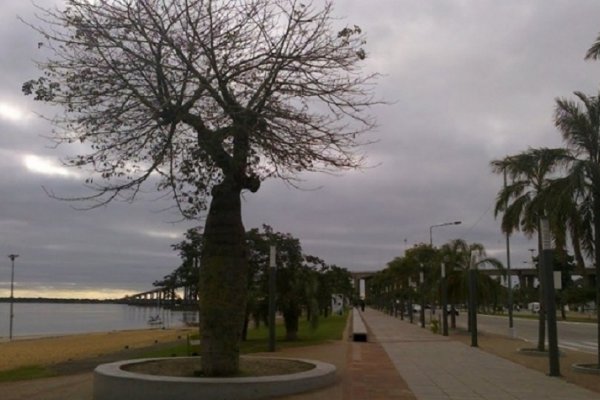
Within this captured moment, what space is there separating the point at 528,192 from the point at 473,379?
9.63 m

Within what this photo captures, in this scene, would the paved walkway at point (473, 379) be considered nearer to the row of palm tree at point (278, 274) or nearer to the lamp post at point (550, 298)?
the lamp post at point (550, 298)

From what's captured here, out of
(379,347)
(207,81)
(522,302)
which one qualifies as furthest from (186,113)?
(522,302)

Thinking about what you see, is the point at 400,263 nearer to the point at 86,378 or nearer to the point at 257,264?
the point at 257,264

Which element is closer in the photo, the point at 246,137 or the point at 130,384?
the point at 130,384

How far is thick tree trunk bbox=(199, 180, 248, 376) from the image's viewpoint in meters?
13.1

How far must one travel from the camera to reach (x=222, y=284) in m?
13.1

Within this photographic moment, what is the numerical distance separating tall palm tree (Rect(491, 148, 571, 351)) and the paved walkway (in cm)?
247

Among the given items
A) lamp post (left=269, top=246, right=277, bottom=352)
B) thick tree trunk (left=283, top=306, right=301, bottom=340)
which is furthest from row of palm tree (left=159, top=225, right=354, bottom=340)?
lamp post (left=269, top=246, right=277, bottom=352)

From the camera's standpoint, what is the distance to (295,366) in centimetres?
1503

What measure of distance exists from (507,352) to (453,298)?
1952 cm

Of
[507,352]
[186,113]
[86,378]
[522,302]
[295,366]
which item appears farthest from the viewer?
[522,302]

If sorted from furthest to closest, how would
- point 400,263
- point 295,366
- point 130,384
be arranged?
point 400,263
point 295,366
point 130,384

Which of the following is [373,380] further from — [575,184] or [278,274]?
[278,274]

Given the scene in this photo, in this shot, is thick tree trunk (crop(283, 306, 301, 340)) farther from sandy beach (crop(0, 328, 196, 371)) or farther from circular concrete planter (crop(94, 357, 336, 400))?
circular concrete planter (crop(94, 357, 336, 400))
